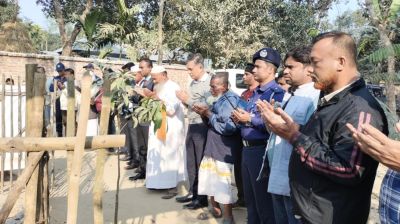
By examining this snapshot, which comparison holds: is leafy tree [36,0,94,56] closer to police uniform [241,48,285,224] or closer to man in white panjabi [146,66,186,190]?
man in white panjabi [146,66,186,190]

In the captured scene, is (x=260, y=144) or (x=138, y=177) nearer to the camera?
(x=260, y=144)

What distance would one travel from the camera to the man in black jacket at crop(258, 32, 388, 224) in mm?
1872

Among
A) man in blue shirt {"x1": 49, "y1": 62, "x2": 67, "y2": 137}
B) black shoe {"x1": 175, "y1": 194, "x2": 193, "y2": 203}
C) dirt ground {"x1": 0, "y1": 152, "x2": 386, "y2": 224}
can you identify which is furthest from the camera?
man in blue shirt {"x1": 49, "y1": 62, "x2": 67, "y2": 137}

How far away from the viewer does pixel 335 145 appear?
1923 mm

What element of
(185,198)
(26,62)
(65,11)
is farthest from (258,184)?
(65,11)

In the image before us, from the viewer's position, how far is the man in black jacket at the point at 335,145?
6.14 ft

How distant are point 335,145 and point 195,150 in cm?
311

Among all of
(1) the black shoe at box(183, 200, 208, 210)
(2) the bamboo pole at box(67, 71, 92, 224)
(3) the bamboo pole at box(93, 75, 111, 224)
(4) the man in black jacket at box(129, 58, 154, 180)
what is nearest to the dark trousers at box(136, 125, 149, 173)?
(4) the man in black jacket at box(129, 58, 154, 180)

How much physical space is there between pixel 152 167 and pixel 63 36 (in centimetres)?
1285

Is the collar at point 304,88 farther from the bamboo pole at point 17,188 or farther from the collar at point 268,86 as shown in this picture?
the bamboo pole at point 17,188

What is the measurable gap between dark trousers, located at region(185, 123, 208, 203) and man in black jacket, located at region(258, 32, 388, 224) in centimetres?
274

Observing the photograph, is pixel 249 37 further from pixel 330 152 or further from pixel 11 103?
pixel 330 152

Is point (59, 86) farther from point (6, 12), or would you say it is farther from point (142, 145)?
point (6, 12)

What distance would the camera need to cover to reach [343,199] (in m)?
1.97
